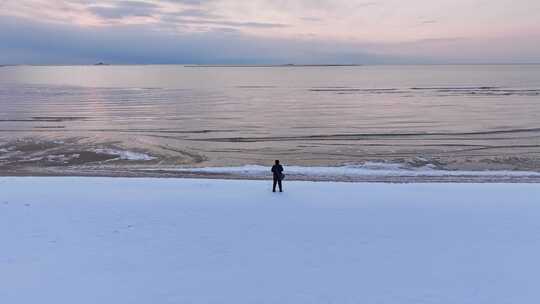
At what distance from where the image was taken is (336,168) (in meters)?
22.2

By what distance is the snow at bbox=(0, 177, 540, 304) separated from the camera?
9.51 m

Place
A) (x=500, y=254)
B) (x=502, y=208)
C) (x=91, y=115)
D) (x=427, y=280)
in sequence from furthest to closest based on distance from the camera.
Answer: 1. (x=91, y=115)
2. (x=502, y=208)
3. (x=500, y=254)
4. (x=427, y=280)

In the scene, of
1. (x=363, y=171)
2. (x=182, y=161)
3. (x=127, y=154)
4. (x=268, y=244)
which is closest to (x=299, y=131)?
(x=182, y=161)

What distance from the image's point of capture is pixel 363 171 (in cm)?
2153

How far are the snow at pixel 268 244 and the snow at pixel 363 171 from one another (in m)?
4.26

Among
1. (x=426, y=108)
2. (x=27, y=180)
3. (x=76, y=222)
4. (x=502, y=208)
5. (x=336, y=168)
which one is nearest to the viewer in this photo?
(x=76, y=222)

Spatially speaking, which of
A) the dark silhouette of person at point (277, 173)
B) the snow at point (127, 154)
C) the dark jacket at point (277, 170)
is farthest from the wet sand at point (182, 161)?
the dark jacket at point (277, 170)

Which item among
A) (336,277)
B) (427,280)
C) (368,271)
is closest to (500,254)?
(427,280)

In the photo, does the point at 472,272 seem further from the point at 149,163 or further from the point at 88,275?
the point at 149,163

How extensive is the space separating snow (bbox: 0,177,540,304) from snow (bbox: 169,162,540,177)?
4.26 meters

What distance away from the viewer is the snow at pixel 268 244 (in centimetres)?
951

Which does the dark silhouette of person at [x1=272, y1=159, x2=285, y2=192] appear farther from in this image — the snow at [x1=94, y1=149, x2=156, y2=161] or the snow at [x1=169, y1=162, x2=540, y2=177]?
the snow at [x1=94, y1=149, x2=156, y2=161]

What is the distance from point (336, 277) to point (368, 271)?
0.79m

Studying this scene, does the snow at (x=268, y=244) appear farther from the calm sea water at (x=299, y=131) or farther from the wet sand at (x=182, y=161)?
the calm sea water at (x=299, y=131)
